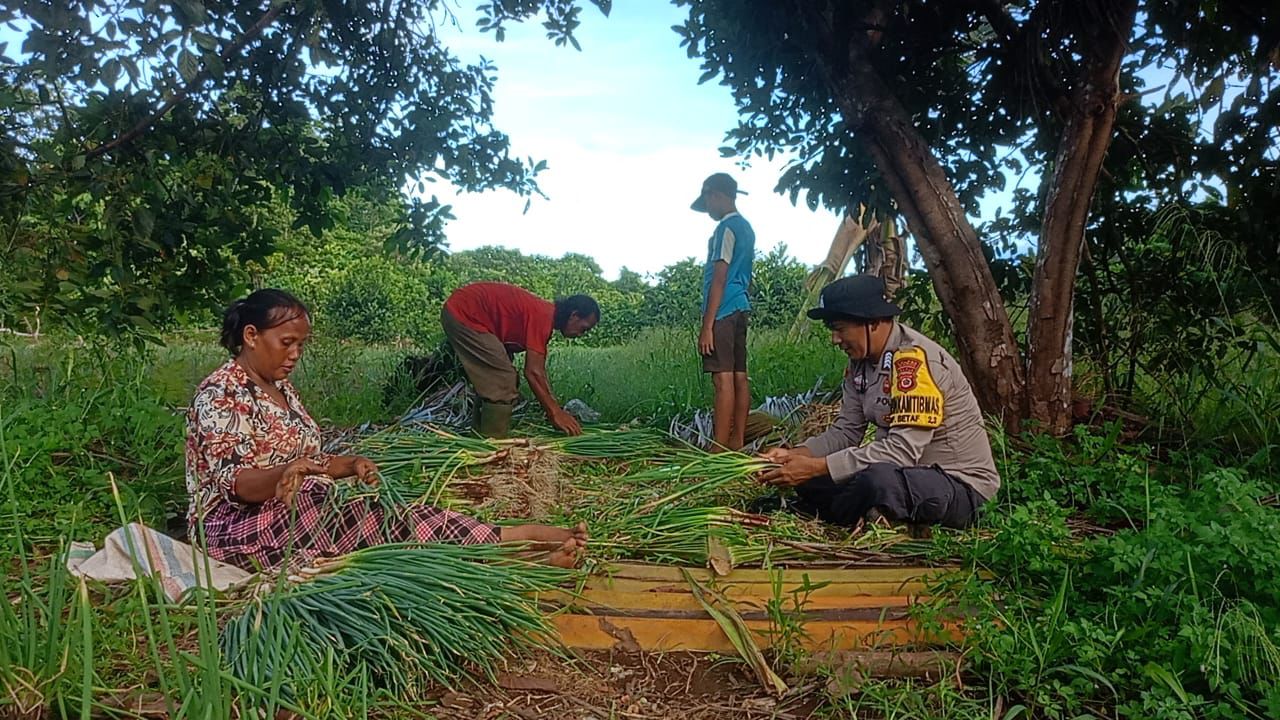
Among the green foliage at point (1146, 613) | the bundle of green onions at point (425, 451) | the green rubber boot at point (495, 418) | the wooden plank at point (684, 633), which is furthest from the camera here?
the green rubber boot at point (495, 418)

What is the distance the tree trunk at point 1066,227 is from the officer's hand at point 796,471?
1703 mm

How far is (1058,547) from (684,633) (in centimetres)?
115

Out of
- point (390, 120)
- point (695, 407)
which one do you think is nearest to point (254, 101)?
point (390, 120)

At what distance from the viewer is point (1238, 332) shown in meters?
4.44

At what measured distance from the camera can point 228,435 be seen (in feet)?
9.16

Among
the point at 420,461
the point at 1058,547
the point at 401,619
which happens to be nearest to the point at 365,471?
the point at 420,461

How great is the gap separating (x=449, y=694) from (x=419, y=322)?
48.1 ft

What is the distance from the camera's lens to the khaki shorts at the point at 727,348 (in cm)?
487

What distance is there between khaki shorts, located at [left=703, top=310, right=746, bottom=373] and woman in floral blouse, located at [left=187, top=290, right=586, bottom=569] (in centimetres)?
215

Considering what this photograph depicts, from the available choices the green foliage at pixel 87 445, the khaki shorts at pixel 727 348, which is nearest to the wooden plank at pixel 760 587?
the green foliage at pixel 87 445

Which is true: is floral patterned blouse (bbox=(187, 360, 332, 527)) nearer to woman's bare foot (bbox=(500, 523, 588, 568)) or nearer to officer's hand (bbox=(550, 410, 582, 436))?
woman's bare foot (bbox=(500, 523, 588, 568))

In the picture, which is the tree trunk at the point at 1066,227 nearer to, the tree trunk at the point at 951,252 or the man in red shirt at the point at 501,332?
the tree trunk at the point at 951,252

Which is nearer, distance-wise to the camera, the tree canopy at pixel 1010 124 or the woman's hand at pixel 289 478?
the woman's hand at pixel 289 478

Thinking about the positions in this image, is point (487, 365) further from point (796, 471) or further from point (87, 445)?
point (796, 471)
